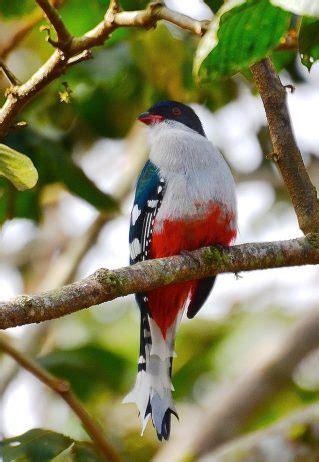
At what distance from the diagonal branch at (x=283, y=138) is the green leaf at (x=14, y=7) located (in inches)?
44.6

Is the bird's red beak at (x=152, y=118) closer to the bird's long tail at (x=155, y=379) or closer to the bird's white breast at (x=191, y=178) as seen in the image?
the bird's white breast at (x=191, y=178)

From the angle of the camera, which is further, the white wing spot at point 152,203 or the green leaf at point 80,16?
the green leaf at point 80,16

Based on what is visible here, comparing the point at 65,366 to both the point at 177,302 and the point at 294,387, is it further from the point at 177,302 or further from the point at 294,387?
the point at 294,387

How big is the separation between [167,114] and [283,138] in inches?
71.2

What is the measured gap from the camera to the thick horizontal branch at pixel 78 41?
2598mm

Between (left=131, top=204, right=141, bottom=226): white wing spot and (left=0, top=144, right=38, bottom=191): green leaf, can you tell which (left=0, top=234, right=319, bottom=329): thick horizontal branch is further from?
(left=131, top=204, right=141, bottom=226): white wing spot

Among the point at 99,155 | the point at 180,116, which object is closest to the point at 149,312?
the point at 180,116

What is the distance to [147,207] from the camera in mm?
4121

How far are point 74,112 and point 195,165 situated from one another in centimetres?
111

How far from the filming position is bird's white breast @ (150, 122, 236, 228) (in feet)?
13.1

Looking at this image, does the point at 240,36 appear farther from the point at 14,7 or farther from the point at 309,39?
the point at 14,7

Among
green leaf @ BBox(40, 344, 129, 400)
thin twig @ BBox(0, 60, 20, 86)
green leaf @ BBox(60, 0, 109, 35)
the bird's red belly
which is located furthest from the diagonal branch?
green leaf @ BBox(40, 344, 129, 400)

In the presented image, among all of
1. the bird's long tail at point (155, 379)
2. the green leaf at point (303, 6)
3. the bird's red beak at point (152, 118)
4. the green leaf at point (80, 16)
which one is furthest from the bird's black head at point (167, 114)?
the green leaf at point (303, 6)

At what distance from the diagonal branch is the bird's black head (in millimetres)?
1722
